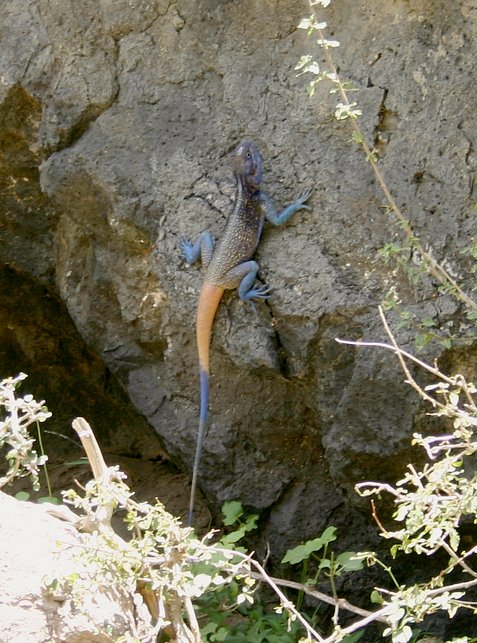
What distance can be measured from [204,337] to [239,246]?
1.31 ft

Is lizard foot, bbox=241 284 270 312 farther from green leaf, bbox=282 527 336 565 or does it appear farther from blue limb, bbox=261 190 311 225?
green leaf, bbox=282 527 336 565

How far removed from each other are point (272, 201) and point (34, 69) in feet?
4.21

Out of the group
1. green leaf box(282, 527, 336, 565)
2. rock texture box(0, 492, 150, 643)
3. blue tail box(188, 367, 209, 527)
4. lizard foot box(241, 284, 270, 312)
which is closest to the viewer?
rock texture box(0, 492, 150, 643)

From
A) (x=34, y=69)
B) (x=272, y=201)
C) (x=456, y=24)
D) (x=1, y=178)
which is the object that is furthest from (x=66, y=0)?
(x=456, y=24)

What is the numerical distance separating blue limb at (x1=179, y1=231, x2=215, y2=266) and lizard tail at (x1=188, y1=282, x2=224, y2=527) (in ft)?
0.36

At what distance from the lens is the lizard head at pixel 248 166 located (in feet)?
14.4

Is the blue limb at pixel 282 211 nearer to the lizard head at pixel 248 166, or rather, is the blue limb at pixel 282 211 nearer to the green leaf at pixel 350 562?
the lizard head at pixel 248 166

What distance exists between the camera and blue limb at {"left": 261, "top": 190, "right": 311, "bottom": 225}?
437 centimetres

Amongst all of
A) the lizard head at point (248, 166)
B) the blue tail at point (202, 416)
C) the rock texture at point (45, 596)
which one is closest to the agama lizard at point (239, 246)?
the lizard head at point (248, 166)

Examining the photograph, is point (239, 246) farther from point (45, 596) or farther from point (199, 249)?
point (45, 596)

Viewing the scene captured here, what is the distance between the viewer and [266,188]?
14.7 ft

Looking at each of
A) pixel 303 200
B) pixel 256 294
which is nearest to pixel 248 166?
pixel 303 200

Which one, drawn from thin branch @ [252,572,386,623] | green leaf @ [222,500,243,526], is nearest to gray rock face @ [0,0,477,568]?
green leaf @ [222,500,243,526]

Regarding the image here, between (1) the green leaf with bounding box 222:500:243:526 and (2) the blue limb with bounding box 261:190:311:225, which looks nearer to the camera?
(2) the blue limb with bounding box 261:190:311:225
